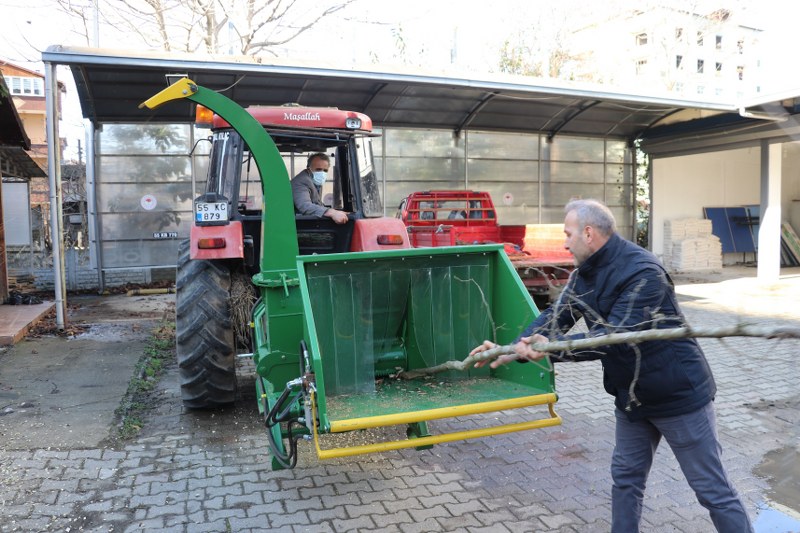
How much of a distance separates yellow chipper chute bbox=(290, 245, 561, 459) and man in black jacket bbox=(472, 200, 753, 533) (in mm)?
555

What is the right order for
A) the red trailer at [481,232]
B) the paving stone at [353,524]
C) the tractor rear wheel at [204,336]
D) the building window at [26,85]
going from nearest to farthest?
the paving stone at [353,524] → the tractor rear wheel at [204,336] → the red trailer at [481,232] → the building window at [26,85]

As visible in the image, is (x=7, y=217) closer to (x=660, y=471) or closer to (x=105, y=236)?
(x=105, y=236)

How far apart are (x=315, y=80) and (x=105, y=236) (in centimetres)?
514

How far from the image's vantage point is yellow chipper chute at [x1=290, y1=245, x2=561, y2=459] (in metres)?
3.71

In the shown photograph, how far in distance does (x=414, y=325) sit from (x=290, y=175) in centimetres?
195

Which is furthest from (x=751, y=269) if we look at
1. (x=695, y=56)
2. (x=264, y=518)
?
(x=264, y=518)

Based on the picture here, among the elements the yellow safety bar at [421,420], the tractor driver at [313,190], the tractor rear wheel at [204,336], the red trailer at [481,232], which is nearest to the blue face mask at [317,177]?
the tractor driver at [313,190]

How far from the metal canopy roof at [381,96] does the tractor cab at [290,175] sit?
4.32 metres

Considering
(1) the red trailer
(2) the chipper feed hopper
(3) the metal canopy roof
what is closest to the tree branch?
(2) the chipper feed hopper

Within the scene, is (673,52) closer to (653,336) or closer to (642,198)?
(642,198)

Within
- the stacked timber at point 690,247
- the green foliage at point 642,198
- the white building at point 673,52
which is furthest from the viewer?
the white building at point 673,52

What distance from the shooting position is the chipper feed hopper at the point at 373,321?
3.70m

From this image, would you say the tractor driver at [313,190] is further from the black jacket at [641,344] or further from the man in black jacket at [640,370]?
the black jacket at [641,344]

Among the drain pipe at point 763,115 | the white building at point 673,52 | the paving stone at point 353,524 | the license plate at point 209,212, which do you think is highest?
the white building at point 673,52
